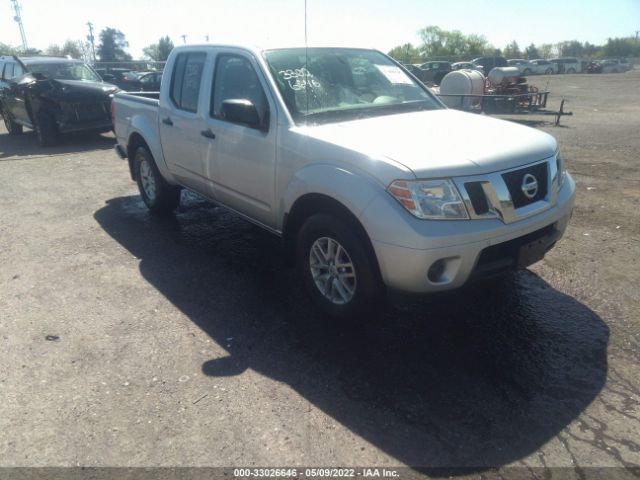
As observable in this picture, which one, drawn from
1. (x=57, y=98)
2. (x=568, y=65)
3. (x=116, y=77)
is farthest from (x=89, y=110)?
(x=568, y=65)

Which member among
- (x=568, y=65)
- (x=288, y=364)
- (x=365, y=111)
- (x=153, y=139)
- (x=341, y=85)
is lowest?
(x=288, y=364)

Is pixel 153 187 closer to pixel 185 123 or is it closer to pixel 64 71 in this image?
pixel 185 123

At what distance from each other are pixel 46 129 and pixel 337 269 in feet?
32.3

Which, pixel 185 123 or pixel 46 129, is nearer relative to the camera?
pixel 185 123

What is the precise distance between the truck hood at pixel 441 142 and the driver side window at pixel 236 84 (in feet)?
2.11

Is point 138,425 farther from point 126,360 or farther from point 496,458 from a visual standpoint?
point 496,458

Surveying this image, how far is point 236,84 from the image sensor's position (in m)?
4.24

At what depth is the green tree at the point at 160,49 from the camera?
62150 mm

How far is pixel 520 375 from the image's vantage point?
301cm

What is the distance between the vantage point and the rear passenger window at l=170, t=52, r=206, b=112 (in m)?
4.73

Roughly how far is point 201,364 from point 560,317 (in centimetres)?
258

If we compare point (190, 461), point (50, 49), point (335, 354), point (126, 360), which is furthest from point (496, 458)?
point (50, 49)

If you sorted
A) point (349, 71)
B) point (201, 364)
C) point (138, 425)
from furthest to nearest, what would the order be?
point (349, 71) < point (201, 364) < point (138, 425)

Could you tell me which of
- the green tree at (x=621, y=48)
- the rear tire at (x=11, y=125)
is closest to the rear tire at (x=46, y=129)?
the rear tire at (x=11, y=125)
